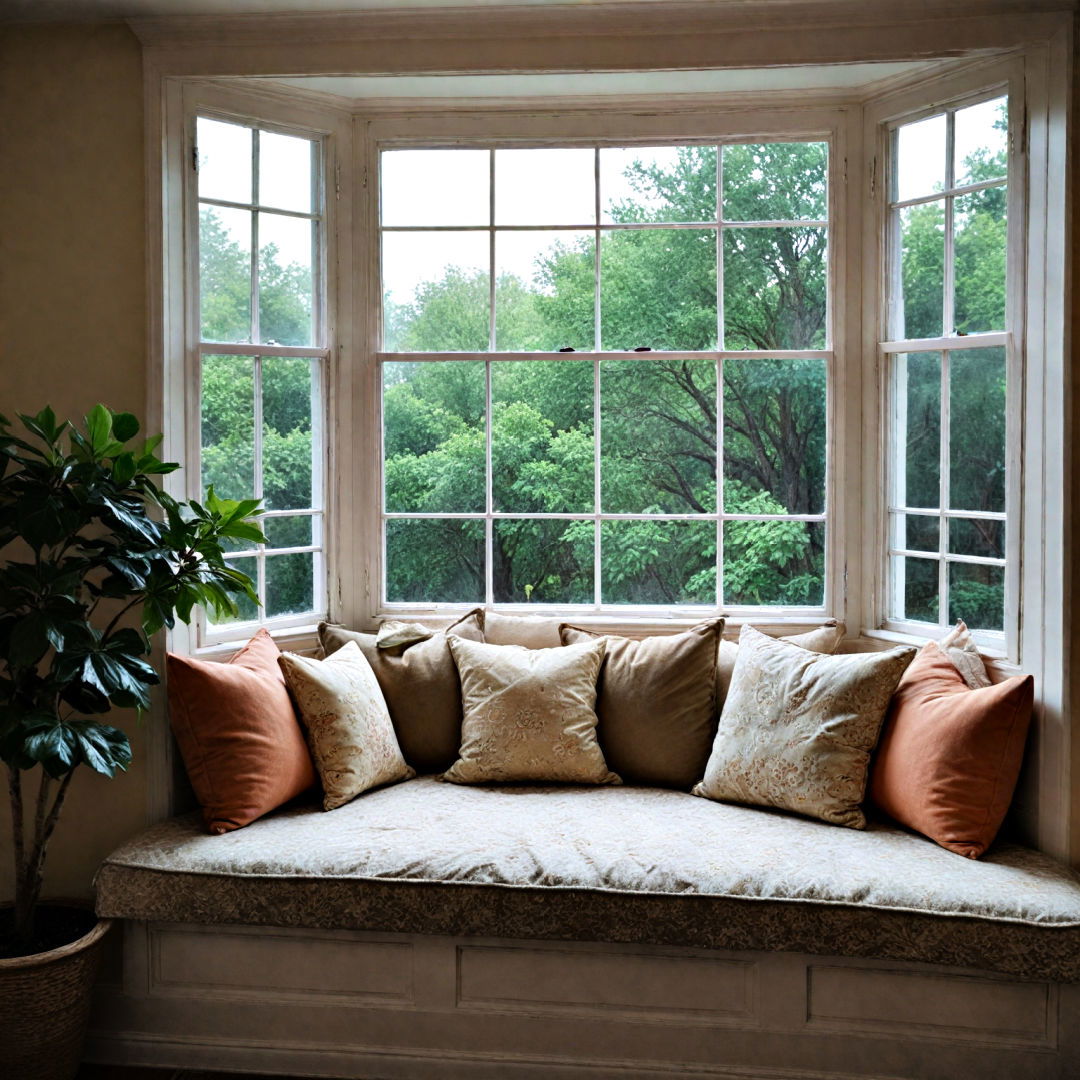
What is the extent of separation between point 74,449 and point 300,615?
3.53 ft

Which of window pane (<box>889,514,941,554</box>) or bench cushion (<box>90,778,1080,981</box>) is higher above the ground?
window pane (<box>889,514,941,554</box>)

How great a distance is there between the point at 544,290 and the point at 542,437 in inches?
20.8

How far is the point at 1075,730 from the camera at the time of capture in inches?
109

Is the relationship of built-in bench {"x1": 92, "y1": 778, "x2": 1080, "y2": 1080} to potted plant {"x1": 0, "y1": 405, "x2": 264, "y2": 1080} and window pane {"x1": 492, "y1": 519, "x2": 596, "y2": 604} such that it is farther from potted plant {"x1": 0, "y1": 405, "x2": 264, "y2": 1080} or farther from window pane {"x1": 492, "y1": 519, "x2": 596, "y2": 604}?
window pane {"x1": 492, "y1": 519, "x2": 596, "y2": 604}

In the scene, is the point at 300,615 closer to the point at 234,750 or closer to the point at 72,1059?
the point at 234,750

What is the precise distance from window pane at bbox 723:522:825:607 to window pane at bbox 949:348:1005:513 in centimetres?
51

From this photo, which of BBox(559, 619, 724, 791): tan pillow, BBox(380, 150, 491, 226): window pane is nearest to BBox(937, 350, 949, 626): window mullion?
BBox(559, 619, 724, 791): tan pillow

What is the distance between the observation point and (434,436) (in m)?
3.71

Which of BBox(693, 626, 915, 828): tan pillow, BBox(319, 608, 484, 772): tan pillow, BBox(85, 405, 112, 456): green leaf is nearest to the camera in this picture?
BBox(85, 405, 112, 456): green leaf

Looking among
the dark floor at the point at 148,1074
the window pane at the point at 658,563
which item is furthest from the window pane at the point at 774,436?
the dark floor at the point at 148,1074

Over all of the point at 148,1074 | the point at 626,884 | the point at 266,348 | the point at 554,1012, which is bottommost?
the point at 148,1074

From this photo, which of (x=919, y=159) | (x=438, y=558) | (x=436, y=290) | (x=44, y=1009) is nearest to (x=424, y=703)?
(x=438, y=558)

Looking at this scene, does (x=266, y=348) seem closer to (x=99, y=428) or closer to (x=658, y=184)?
(x=99, y=428)

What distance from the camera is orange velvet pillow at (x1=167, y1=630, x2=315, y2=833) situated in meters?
2.88
